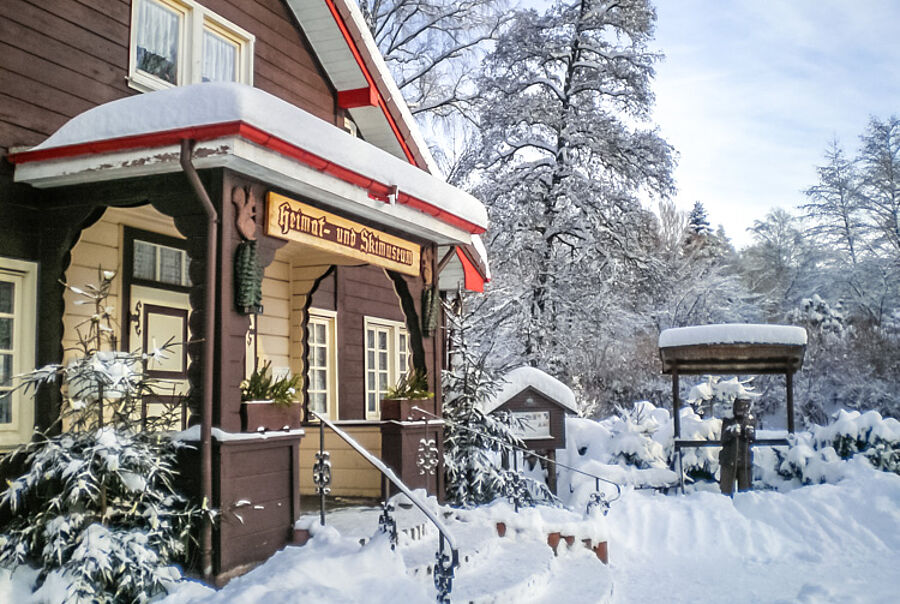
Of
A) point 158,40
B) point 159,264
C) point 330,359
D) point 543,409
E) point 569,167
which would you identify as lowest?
point 543,409

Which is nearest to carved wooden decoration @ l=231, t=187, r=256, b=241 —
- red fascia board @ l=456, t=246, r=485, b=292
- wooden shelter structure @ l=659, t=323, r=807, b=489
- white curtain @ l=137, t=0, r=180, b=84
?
white curtain @ l=137, t=0, r=180, b=84

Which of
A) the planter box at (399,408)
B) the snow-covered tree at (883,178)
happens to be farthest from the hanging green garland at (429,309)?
the snow-covered tree at (883,178)

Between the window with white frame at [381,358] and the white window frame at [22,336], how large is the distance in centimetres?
525

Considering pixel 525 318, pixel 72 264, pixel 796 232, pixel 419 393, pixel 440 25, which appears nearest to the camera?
pixel 72 264

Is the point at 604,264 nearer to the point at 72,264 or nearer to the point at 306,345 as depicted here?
the point at 306,345

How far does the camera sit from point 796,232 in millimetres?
40750

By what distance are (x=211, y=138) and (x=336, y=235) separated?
5.70 feet

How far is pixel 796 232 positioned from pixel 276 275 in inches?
1428

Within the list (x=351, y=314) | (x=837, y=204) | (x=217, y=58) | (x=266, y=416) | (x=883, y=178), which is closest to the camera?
(x=266, y=416)

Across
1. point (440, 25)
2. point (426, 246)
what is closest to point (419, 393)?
point (426, 246)

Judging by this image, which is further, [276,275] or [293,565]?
[276,275]

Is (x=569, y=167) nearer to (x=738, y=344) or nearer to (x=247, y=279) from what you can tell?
(x=738, y=344)

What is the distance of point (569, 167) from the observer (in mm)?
21094

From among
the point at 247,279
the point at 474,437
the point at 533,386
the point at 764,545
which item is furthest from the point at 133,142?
the point at 764,545
